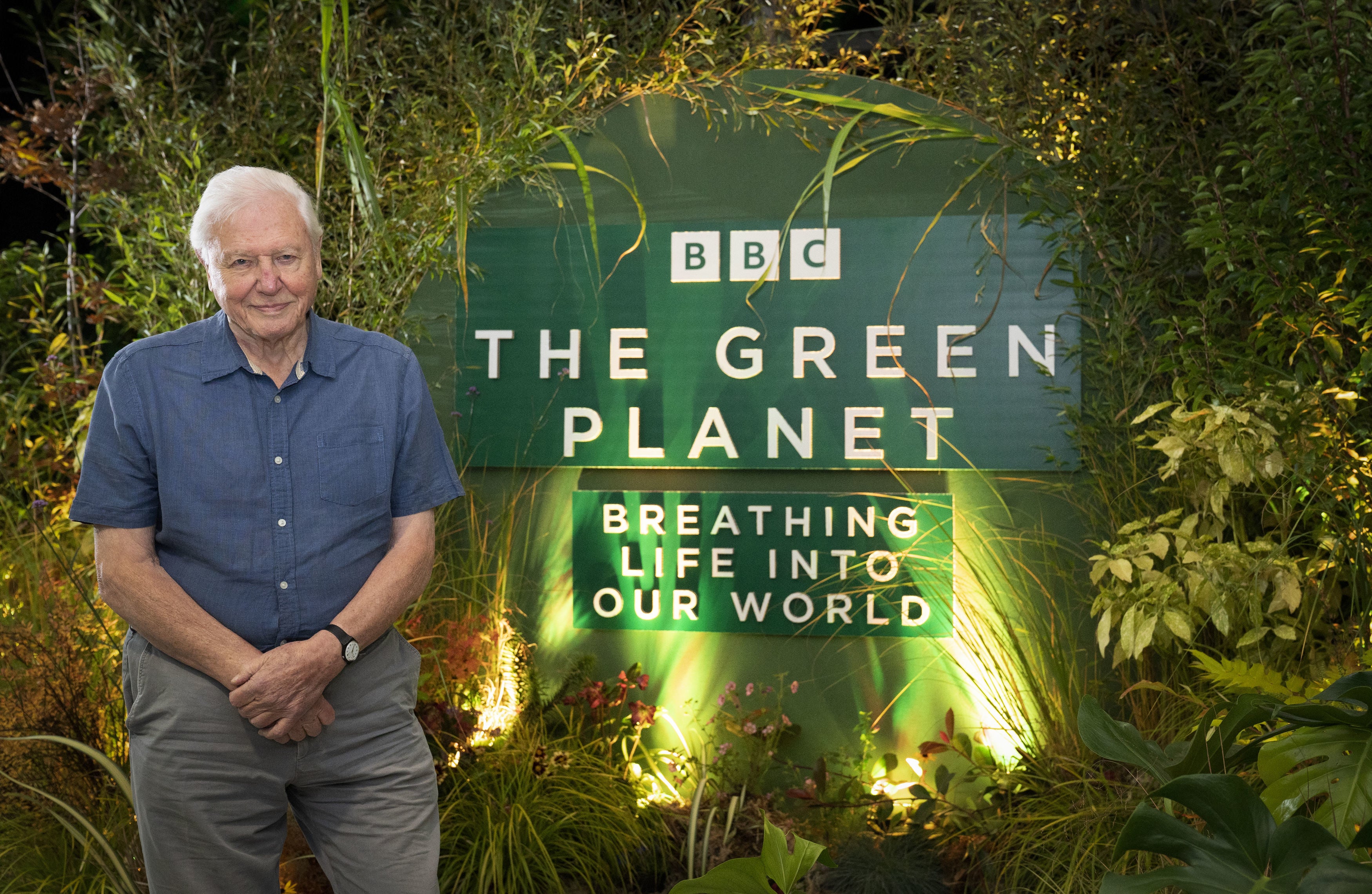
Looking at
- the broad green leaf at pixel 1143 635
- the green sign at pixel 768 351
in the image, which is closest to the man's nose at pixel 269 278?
the green sign at pixel 768 351

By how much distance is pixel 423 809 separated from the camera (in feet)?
5.49

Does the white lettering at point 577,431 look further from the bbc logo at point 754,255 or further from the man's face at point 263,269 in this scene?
the man's face at point 263,269

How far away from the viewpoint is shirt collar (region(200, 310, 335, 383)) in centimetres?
163

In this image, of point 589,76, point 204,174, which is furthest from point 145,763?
point 204,174

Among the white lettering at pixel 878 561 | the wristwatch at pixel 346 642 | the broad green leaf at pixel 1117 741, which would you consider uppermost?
the white lettering at pixel 878 561

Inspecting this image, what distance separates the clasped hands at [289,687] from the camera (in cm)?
152

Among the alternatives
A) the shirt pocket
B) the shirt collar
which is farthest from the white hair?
the shirt pocket

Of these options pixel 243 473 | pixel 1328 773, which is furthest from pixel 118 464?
pixel 1328 773

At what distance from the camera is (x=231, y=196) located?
1.61 metres

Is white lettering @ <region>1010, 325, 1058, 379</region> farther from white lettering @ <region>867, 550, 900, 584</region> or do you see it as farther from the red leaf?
the red leaf

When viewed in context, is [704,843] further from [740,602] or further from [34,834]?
[34,834]

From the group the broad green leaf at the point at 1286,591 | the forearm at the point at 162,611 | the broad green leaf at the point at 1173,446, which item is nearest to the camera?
the forearm at the point at 162,611

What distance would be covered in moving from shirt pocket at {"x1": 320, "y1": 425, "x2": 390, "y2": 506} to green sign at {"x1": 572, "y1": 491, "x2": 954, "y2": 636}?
55.9 inches

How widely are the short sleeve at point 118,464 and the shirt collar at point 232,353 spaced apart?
11 centimetres
